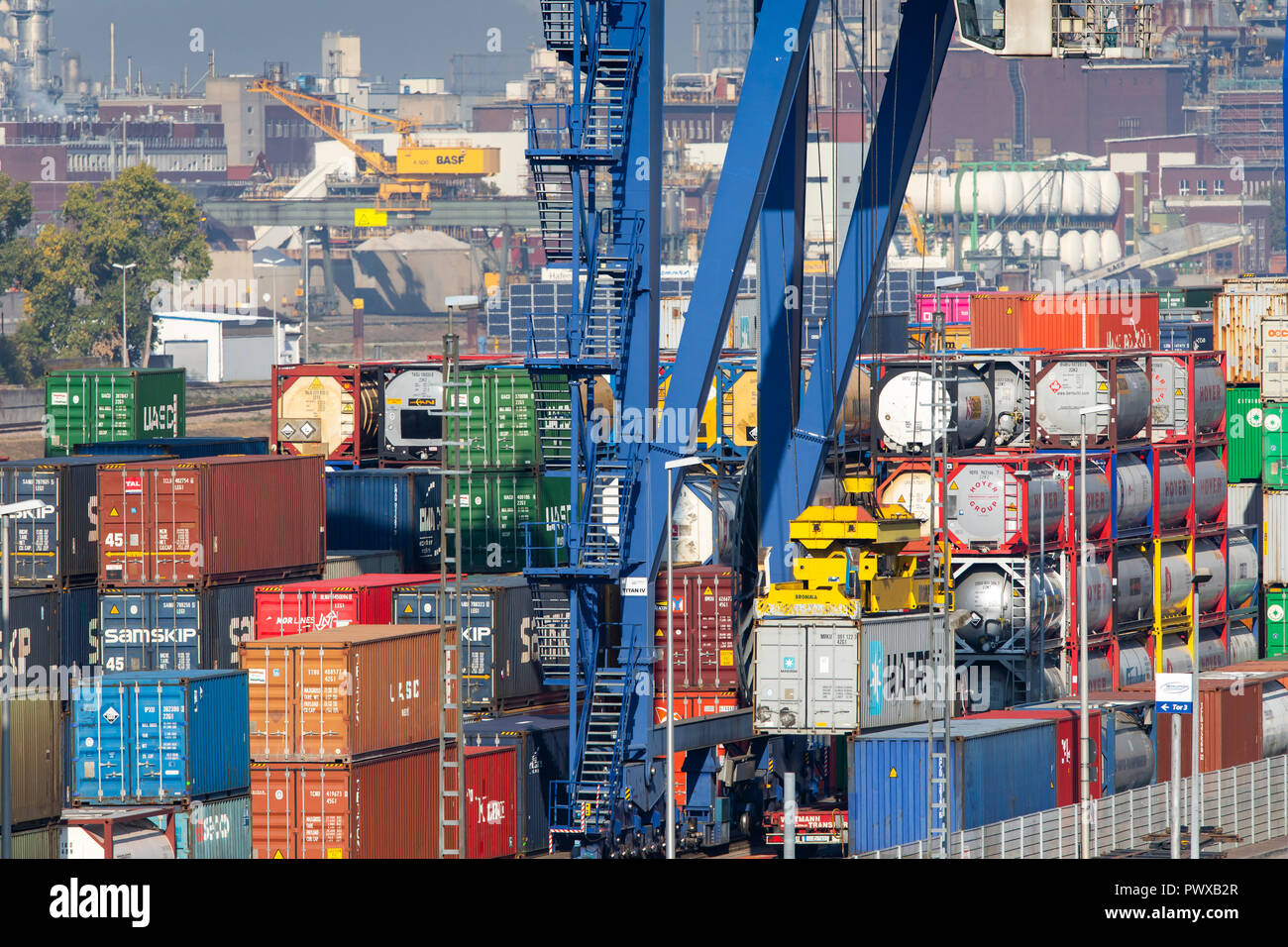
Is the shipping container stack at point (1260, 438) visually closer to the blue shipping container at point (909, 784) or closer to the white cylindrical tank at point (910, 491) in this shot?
the white cylindrical tank at point (910, 491)

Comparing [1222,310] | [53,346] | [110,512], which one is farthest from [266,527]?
[53,346]

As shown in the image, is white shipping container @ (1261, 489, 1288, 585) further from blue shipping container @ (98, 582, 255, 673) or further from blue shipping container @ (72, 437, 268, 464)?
blue shipping container @ (98, 582, 255, 673)

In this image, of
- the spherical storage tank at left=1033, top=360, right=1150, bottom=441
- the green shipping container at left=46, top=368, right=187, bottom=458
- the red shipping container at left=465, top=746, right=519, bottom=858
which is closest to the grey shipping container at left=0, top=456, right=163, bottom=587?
the red shipping container at left=465, top=746, right=519, bottom=858

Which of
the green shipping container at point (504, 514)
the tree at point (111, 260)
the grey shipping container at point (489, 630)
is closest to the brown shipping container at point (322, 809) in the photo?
the grey shipping container at point (489, 630)

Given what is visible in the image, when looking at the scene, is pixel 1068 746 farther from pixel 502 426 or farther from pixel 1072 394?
pixel 502 426

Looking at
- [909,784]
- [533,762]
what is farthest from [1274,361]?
[533,762]
